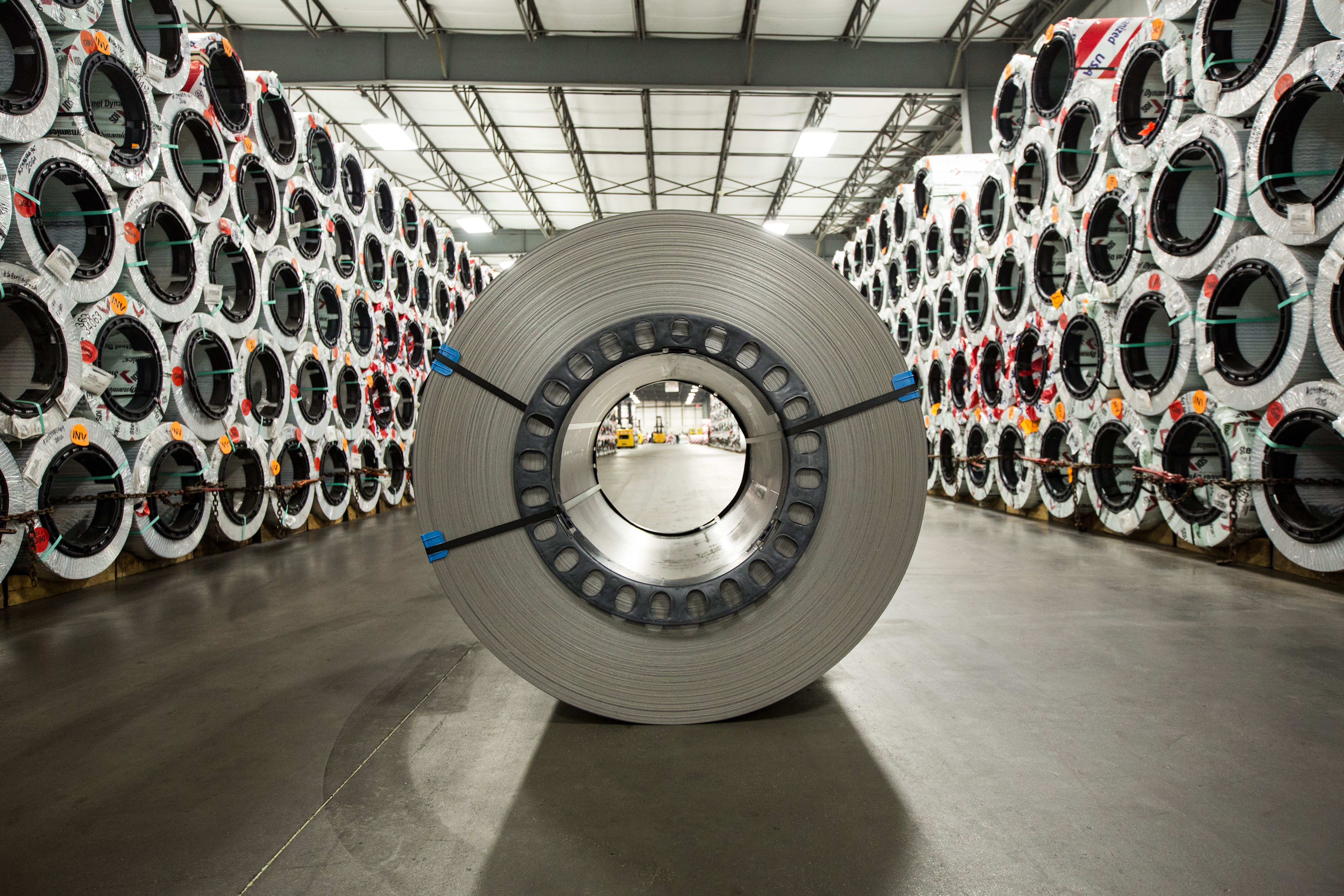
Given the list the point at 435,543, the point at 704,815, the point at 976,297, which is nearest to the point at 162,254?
the point at 435,543

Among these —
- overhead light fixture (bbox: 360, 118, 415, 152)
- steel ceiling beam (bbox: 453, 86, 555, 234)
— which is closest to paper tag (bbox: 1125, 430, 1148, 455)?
steel ceiling beam (bbox: 453, 86, 555, 234)

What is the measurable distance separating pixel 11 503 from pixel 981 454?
7902 mm

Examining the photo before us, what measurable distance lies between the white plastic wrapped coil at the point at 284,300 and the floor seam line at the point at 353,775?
4.52m

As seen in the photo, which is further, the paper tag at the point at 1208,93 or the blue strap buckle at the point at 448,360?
the paper tag at the point at 1208,93

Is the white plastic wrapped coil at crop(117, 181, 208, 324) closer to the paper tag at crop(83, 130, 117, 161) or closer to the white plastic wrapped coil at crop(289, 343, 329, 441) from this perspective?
the paper tag at crop(83, 130, 117, 161)

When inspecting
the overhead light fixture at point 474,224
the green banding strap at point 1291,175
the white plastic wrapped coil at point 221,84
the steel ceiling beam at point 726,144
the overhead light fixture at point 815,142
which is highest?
the steel ceiling beam at point 726,144

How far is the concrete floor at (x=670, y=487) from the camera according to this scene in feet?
20.8

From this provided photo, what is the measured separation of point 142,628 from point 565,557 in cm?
249

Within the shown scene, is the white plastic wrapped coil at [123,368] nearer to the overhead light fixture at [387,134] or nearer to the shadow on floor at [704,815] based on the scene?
the shadow on floor at [704,815]

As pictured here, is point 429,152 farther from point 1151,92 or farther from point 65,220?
point 1151,92

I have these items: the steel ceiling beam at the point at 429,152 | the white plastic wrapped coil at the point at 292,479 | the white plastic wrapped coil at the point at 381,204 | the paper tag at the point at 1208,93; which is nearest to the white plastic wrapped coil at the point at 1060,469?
the paper tag at the point at 1208,93

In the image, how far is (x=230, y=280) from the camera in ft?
18.6

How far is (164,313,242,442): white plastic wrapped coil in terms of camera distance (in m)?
4.69

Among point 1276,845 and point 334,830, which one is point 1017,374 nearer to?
point 1276,845
